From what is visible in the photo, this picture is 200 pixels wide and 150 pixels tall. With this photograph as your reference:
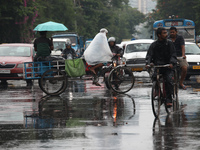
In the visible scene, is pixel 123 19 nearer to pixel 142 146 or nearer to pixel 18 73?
pixel 18 73

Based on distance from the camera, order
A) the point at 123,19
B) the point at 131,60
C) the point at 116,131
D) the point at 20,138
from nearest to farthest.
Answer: the point at 20,138 → the point at 116,131 → the point at 131,60 → the point at 123,19

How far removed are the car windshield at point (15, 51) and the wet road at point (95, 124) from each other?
23.4ft

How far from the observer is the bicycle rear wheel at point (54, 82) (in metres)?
14.8

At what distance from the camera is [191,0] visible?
174 ft

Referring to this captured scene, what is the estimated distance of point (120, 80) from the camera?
15.2 m

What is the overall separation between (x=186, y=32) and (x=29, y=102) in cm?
2173

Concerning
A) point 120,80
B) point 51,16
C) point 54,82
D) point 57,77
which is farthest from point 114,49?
point 51,16

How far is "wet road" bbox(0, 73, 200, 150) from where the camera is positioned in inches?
287

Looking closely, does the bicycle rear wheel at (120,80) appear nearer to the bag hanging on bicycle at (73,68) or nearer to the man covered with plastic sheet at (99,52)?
the man covered with plastic sheet at (99,52)

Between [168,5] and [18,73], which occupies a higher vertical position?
[168,5]

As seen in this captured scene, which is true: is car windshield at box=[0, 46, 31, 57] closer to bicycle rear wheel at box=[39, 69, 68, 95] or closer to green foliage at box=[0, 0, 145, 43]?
bicycle rear wheel at box=[39, 69, 68, 95]

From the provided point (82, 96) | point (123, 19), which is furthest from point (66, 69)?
point (123, 19)

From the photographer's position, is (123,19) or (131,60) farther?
(123,19)

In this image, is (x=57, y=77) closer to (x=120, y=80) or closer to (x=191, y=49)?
(x=120, y=80)
